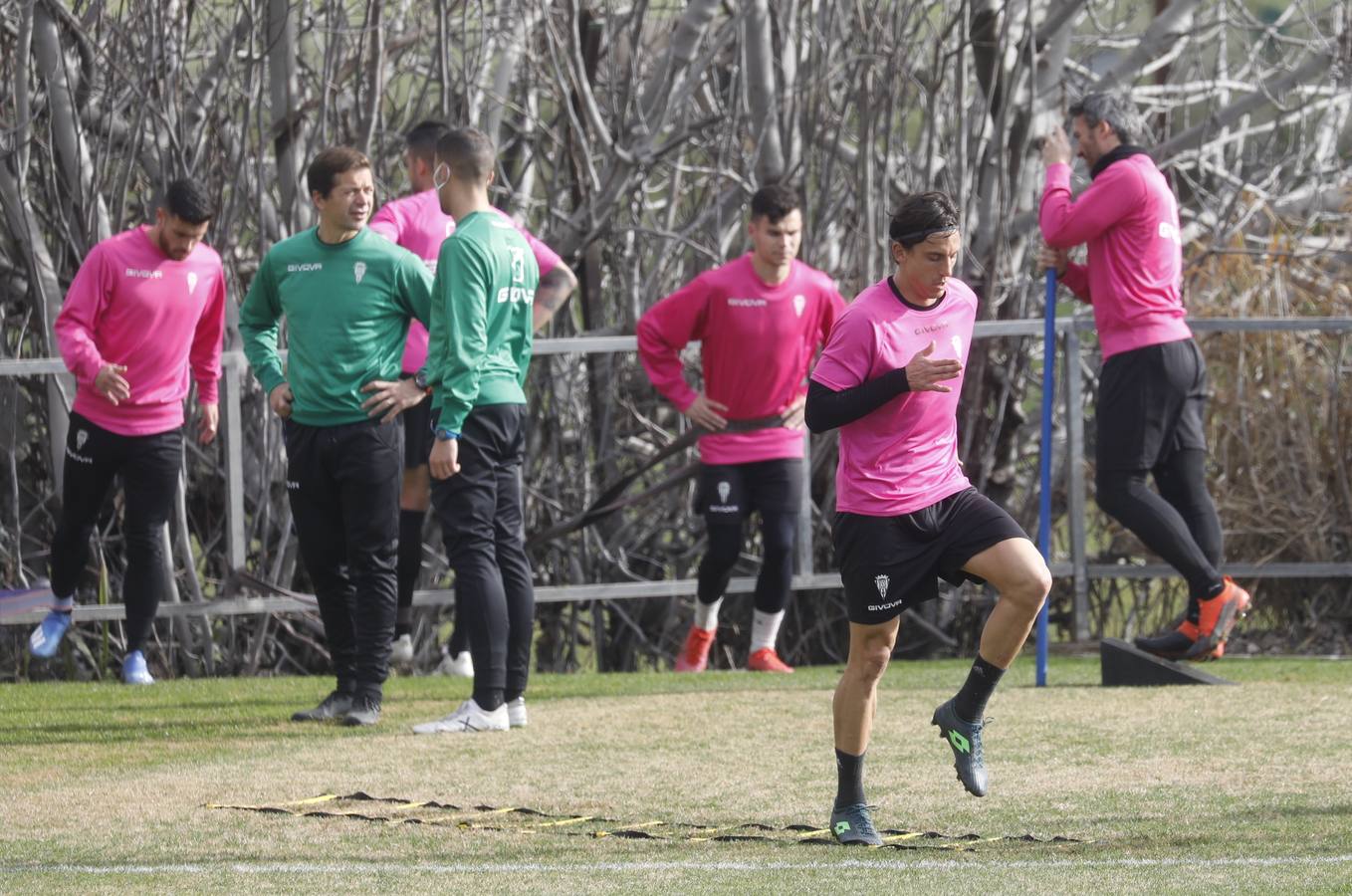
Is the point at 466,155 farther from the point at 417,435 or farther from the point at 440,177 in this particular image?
the point at 417,435

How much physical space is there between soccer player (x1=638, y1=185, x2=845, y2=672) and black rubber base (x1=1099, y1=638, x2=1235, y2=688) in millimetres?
1619

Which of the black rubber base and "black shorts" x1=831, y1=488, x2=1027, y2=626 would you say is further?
the black rubber base

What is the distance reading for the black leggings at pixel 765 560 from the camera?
357 inches

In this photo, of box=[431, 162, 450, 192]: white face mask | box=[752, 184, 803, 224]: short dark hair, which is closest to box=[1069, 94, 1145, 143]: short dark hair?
box=[752, 184, 803, 224]: short dark hair

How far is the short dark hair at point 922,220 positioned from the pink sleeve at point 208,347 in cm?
439

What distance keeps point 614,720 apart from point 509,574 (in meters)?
0.70

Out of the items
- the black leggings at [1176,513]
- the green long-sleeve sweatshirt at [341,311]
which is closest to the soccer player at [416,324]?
the green long-sleeve sweatshirt at [341,311]

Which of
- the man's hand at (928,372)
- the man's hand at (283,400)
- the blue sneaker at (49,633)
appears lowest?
the blue sneaker at (49,633)

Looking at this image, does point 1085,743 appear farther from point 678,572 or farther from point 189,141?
point 189,141

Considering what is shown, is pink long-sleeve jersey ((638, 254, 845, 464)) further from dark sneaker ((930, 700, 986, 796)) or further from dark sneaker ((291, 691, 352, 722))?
dark sneaker ((930, 700, 986, 796))

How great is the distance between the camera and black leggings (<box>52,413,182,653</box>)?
8.62 m

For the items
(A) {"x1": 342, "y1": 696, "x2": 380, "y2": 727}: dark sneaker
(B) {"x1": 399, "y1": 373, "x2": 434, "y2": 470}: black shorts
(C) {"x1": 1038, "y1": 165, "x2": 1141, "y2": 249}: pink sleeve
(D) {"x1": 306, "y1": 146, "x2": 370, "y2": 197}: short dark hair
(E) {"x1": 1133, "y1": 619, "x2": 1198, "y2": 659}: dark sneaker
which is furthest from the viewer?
(B) {"x1": 399, "y1": 373, "x2": 434, "y2": 470}: black shorts

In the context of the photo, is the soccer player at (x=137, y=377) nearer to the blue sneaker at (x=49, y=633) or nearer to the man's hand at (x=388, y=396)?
the blue sneaker at (x=49, y=633)

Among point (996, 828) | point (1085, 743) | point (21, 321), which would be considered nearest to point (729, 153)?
point (21, 321)
